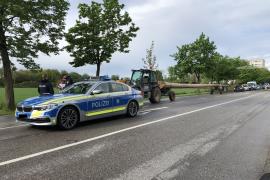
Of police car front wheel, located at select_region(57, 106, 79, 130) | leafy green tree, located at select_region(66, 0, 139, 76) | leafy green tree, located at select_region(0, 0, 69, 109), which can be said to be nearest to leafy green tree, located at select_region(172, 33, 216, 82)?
leafy green tree, located at select_region(66, 0, 139, 76)

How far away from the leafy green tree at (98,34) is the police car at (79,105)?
11.6 m

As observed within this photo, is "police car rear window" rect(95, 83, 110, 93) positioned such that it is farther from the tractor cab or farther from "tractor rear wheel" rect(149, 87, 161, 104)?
"tractor rear wheel" rect(149, 87, 161, 104)

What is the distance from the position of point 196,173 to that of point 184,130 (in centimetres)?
398

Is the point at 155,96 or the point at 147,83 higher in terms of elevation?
the point at 147,83

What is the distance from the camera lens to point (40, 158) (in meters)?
5.64

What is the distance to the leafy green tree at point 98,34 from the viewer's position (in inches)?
887

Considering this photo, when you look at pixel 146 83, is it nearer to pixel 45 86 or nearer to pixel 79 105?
pixel 45 86

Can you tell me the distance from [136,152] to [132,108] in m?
Result: 5.65

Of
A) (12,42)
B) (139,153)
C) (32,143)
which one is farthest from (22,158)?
(12,42)

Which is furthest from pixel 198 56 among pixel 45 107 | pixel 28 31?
pixel 45 107

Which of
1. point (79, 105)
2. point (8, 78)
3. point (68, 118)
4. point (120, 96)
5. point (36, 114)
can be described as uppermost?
point (8, 78)

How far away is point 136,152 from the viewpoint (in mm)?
6141

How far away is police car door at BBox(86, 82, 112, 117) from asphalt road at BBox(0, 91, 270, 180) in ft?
1.62

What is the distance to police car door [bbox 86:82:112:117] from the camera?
31.5 ft
